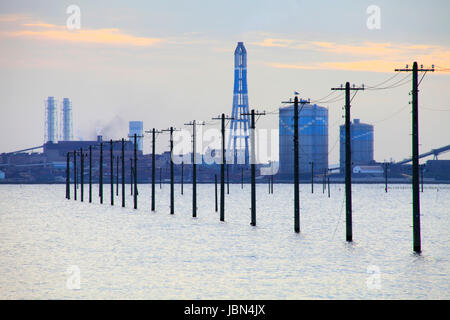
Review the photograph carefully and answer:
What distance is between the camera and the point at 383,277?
30359 millimetres
